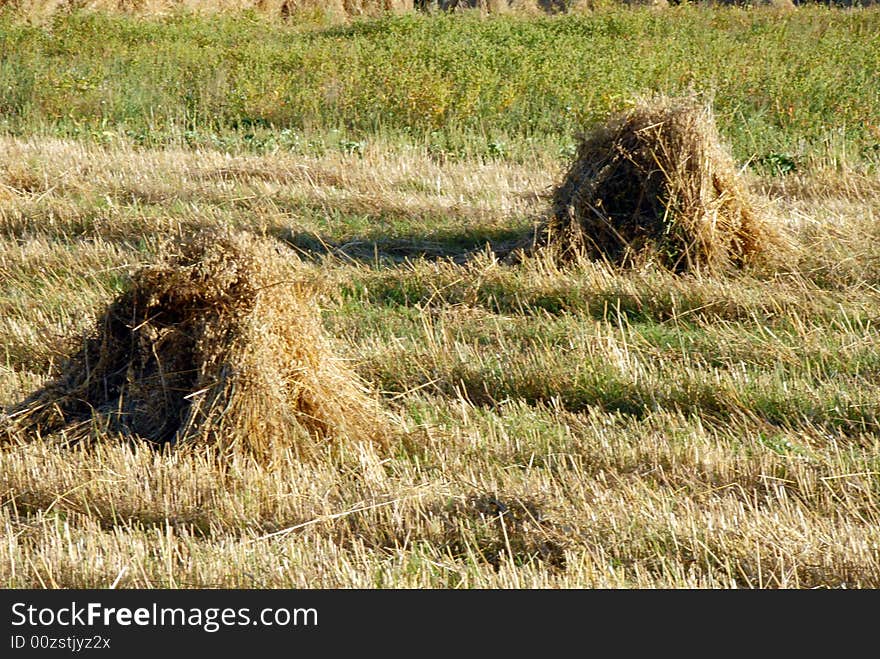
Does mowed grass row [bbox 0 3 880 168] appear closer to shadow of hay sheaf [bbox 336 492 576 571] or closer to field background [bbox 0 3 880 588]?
field background [bbox 0 3 880 588]

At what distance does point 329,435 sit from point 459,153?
679 cm

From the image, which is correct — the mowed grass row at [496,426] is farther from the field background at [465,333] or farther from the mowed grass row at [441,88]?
the mowed grass row at [441,88]

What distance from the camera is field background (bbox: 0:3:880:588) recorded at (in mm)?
3957

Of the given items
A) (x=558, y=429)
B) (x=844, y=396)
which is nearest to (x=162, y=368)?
(x=558, y=429)

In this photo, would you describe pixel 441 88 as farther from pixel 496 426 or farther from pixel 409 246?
pixel 496 426

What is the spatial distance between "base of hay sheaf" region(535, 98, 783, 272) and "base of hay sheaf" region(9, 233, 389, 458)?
2.82 metres

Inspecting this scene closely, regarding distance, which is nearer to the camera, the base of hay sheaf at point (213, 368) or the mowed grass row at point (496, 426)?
the mowed grass row at point (496, 426)

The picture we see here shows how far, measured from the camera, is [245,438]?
4.79 metres

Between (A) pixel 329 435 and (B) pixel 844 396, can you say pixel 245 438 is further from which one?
(B) pixel 844 396

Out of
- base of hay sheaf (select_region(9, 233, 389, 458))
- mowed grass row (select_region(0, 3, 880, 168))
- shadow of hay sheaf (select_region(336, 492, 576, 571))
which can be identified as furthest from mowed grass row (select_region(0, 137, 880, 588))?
mowed grass row (select_region(0, 3, 880, 168))

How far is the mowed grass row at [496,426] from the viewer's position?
3.87 meters

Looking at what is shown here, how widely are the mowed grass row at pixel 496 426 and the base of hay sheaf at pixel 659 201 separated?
241 mm

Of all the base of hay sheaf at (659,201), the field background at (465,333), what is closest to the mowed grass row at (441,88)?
the field background at (465,333)

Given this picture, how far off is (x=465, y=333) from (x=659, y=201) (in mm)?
1846
